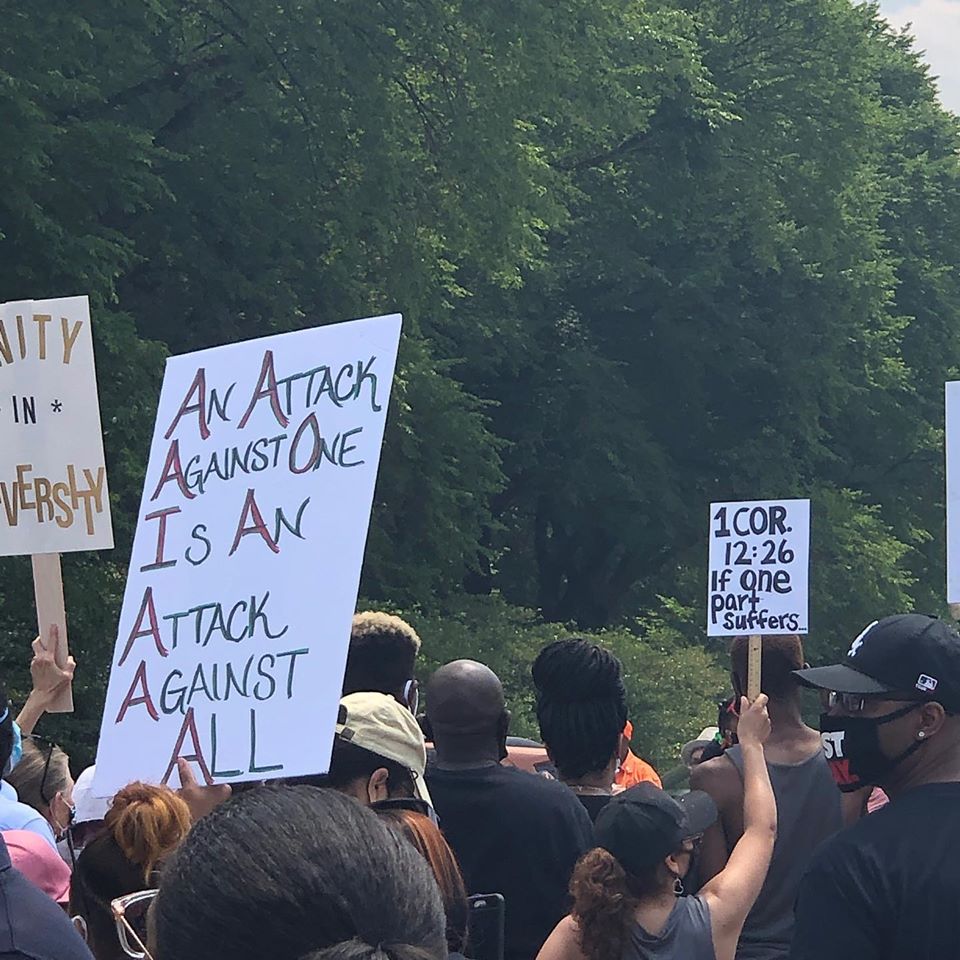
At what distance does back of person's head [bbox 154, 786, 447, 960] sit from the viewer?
144 cm

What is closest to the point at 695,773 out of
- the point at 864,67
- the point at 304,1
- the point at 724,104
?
the point at 304,1

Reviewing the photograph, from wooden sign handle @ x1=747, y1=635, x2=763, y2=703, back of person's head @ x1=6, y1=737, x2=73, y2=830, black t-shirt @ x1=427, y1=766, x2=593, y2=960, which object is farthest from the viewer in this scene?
back of person's head @ x1=6, y1=737, x2=73, y2=830

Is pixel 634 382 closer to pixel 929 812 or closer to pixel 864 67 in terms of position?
pixel 864 67

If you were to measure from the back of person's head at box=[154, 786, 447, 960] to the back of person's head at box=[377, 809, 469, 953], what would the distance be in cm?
142

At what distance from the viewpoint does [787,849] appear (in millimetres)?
4094

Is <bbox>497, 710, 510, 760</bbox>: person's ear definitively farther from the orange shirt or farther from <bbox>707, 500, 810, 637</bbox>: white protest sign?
<bbox>707, 500, 810, 637</bbox>: white protest sign

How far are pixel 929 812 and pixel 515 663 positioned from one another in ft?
54.1

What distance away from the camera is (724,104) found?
80.9 feet

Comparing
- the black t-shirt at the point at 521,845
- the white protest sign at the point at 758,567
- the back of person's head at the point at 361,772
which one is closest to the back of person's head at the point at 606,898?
the back of person's head at the point at 361,772

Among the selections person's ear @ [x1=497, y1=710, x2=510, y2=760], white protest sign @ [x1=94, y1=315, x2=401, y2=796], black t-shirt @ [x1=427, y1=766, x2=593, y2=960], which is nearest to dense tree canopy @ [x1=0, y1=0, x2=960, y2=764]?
person's ear @ [x1=497, y1=710, x2=510, y2=760]

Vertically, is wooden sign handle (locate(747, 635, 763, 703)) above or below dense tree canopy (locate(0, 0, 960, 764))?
below

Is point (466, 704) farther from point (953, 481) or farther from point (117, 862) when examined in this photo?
point (953, 481)

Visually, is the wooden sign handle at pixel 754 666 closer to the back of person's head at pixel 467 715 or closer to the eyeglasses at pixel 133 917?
the back of person's head at pixel 467 715

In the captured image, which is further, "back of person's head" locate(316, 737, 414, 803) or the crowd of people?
"back of person's head" locate(316, 737, 414, 803)
